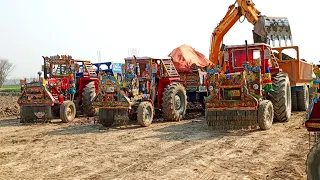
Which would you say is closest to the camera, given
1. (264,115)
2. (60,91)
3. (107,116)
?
(264,115)

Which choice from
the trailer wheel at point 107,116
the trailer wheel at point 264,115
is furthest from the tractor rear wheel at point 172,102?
the trailer wheel at point 264,115

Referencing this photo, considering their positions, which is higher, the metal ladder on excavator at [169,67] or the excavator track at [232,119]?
the metal ladder on excavator at [169,67]

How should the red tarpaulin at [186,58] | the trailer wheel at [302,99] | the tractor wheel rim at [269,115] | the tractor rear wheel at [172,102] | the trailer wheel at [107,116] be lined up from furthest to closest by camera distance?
the red tarpaulin at [186,58] < the trailer wheel at [302,99] < the tractor rear wheel at [172,102] < the trailer wheel at [107,116] < the tractor wheel rim at [269,115]

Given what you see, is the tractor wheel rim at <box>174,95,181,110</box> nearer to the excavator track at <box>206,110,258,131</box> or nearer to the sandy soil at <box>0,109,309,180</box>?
the sandy soil at <box>0,109,309,180</box>

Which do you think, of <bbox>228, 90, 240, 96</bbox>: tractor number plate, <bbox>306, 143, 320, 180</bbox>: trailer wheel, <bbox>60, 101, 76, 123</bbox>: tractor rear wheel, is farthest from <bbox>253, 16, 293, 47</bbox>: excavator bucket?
<bbox>306, 143, 320, 180</bbox>: trailer wheel

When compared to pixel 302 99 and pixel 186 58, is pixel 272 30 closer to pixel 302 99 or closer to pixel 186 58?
pixel 302 99

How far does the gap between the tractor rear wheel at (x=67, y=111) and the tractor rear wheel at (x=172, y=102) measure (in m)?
3.05

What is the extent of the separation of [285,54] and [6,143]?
951 cm

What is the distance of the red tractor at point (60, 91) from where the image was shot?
12094mm

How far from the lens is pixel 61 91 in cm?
1299

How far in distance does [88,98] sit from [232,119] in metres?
5.91

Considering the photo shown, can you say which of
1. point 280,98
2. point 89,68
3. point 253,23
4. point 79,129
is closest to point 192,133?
point 280,98

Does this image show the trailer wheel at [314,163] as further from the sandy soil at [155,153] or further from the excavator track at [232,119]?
the excavator track at [232,119]

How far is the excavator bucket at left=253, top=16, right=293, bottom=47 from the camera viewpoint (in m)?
13.8
